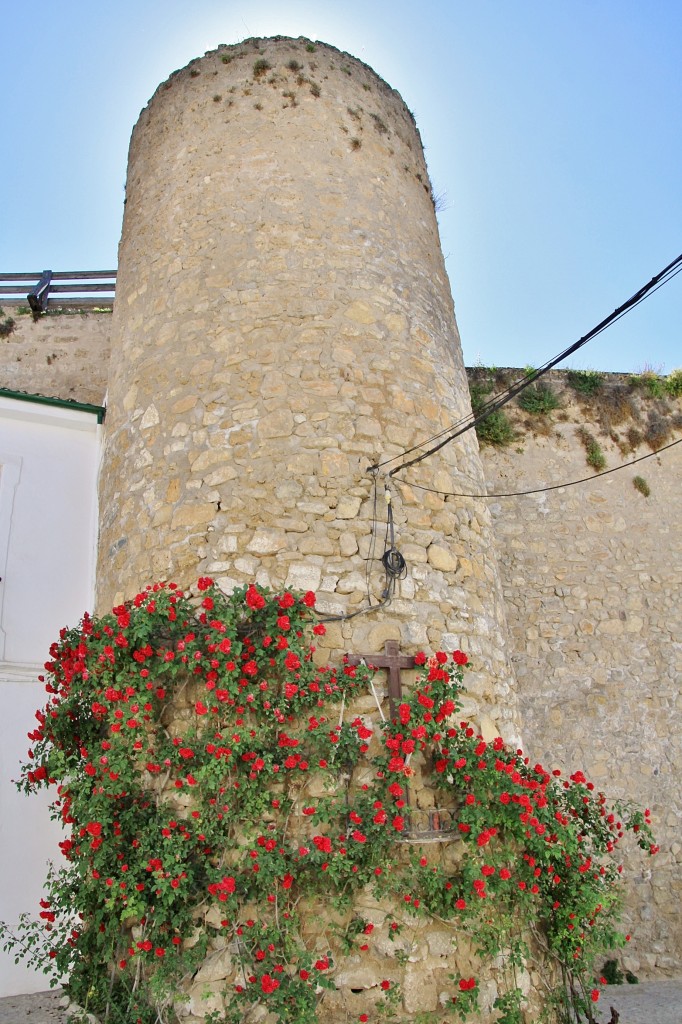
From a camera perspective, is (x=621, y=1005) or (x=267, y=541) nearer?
(x=267, y=541)

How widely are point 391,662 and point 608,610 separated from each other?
481cm

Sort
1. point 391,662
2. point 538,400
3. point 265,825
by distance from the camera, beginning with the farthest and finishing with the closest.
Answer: point 538,400
point 391,662
point 265,825

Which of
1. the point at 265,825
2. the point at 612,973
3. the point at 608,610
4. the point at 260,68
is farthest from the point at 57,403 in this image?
the point at 612,973

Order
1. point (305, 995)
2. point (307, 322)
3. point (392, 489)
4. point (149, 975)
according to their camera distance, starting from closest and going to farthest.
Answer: point (305, 995) < point (149, 975) < point (392, 489) < point (307, 322)

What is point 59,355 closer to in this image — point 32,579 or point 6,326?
point 6,326

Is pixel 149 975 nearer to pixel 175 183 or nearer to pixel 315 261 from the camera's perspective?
pixel 315 261

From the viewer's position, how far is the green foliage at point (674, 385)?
10.3 metres

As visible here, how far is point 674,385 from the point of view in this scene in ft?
33.9

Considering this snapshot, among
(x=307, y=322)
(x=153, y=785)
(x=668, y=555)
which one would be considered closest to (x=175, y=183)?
(x=307, y=322)

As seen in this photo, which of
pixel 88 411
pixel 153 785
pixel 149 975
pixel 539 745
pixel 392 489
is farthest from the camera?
pixel 539 745

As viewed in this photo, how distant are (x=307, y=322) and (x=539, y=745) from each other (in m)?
5.05

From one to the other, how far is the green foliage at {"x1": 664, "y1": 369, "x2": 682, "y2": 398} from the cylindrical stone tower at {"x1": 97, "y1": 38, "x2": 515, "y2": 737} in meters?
4.79

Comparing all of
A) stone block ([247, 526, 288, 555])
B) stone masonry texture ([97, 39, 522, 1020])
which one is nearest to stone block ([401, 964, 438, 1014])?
stone masonry texture ([97, 39, 522, 1020])

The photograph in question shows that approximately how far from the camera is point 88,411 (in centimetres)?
693
